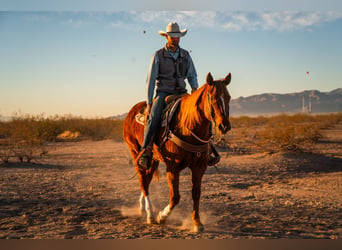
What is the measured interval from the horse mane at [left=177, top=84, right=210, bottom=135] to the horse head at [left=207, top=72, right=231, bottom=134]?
0.16m

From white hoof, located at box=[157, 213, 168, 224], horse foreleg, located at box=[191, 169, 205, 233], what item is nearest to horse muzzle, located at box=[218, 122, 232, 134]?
horse foreleg, located at box=[191, 169, 205, 233]

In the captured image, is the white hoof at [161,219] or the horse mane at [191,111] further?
the white hoof at [161,219]

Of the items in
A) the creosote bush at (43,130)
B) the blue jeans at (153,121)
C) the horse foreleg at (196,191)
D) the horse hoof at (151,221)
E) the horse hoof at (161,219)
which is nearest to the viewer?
the horse foreleg at (196,191)

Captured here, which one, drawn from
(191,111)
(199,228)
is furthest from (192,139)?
(199,228)

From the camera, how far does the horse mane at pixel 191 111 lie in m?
4.44

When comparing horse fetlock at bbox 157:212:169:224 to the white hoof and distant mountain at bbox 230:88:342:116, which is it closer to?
the white hoof

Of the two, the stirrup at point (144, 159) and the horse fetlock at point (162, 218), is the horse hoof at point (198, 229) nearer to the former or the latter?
the horse fetlock at point (162, 218)

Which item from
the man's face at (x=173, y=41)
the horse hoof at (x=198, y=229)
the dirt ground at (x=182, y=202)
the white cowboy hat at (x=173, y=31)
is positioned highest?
the white cowboy hat at (x=173, y=31)

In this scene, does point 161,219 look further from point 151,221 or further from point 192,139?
point 192,139

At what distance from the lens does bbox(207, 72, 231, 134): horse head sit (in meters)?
3.96

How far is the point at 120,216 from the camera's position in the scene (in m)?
5.75

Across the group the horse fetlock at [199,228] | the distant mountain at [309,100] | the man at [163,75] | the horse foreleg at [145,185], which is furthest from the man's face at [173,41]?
the horse fetlock at [199,228]

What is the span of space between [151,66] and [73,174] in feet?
19.5

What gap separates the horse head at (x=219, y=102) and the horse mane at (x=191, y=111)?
161 mm
